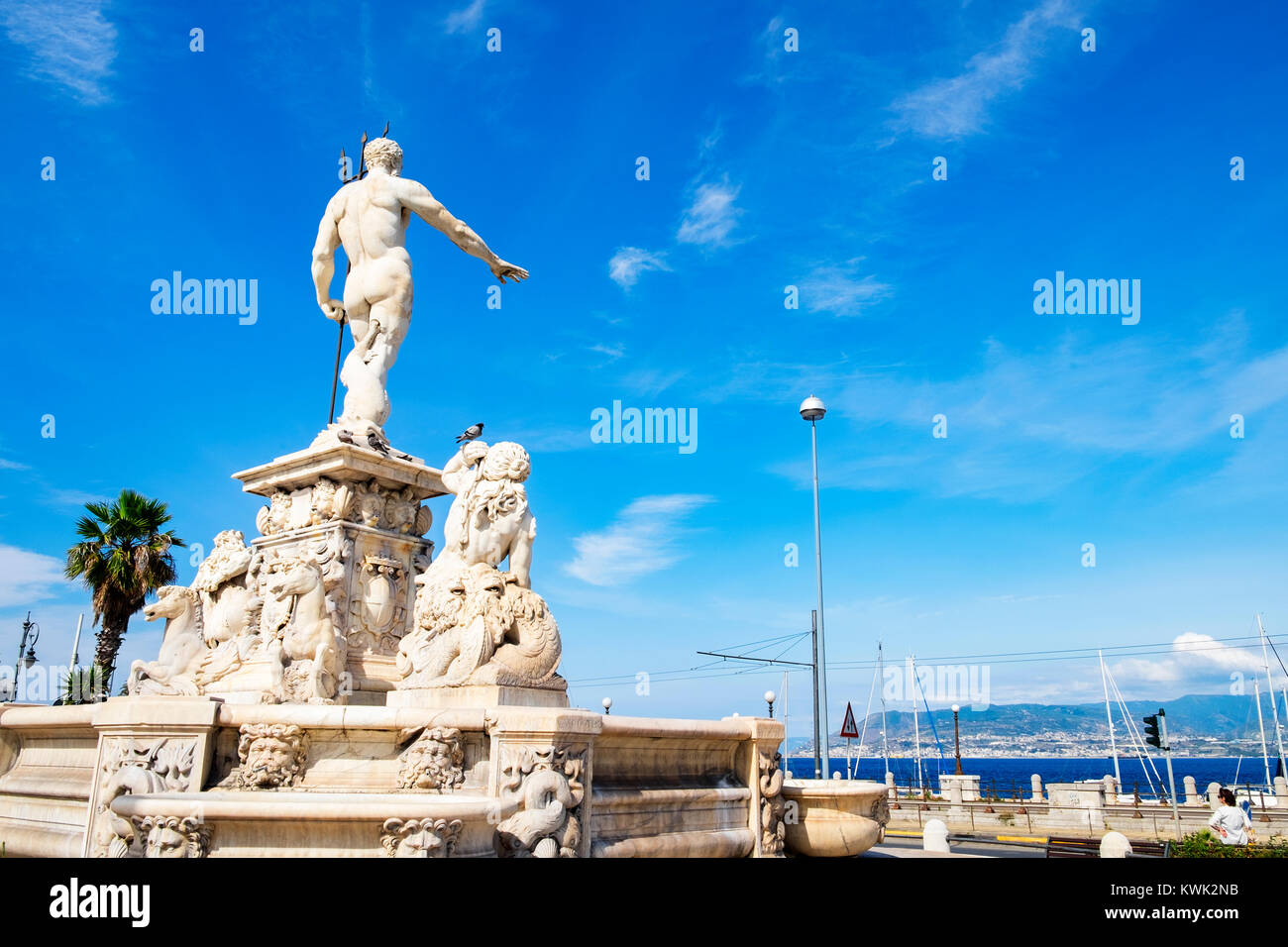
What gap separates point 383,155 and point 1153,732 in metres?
20.9

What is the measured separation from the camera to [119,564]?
72.8 ft

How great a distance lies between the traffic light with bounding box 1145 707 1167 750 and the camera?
69.6ft

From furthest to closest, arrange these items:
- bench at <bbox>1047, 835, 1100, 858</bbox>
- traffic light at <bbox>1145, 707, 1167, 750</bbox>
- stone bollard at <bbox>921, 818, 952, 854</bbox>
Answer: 1. traffic light at <bbox>1145, 707, 1167, 750</bbox>
2. stone bollard at <bbox>921, 818, 952, 854</bbox>
3. bench at <bbox>1047, 835, 1100, 858</bbox>

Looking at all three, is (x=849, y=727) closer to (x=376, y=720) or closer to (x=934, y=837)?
(x=934, y=837)

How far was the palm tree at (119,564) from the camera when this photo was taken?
22047 mm

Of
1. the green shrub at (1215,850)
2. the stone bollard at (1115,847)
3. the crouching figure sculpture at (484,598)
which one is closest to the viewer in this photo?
the crouching figure sculpture at (484,598)

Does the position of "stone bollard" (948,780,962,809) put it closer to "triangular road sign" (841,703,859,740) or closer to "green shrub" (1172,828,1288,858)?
"triangular road sign" (841,703,859,740)

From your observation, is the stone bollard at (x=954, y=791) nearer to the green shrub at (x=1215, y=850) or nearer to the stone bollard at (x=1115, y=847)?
the stone bollard at (x=1115, y=847)

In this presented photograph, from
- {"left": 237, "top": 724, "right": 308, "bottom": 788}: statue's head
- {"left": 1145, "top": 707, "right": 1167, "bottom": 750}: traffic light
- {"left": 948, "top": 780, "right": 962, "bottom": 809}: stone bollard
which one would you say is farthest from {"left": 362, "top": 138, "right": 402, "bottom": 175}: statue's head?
{"left": 948, "top": 780, "right": 962, "bottom": 809}: stone bollard

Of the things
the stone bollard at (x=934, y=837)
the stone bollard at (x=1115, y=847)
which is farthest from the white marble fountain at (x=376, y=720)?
the stone bollard at (x=934, y=837)

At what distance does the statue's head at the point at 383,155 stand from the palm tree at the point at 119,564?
48.4 feet

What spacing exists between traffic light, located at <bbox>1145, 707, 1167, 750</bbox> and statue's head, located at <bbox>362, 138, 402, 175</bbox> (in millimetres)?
20129
